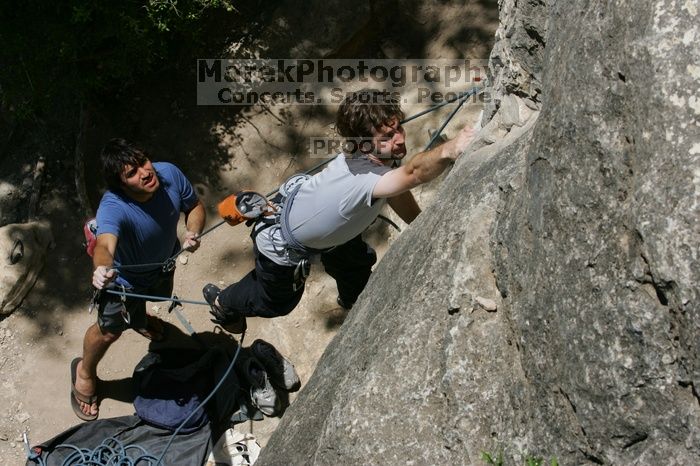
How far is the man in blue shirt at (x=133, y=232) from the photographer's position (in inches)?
152

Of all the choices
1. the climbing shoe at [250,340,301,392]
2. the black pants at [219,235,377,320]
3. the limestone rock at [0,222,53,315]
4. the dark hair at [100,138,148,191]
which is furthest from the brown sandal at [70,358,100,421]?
the dark hair at [100,138,148,191]

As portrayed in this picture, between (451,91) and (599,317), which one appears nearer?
(599,317)

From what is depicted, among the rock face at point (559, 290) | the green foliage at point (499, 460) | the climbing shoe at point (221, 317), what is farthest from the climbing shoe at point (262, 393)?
the green foliage at point (499, 460)

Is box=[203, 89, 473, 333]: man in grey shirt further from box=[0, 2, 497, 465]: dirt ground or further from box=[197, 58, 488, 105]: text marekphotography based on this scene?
box=[197, 58, 488, 105]: text marekphotography

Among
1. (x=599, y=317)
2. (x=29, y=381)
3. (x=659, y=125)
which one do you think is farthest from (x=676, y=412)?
(x=29, y=381)

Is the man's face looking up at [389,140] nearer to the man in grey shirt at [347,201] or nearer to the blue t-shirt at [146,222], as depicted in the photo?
the man in grey shirt at [347,201]

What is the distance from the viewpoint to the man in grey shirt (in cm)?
308

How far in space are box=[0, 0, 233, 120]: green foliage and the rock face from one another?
3302 millimetres

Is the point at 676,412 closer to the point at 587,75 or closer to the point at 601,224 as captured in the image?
the point at 601,224

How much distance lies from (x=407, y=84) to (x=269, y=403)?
270 cm

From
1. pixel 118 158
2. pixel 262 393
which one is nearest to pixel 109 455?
pixel 262 393

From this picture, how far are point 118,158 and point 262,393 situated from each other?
1.91 metres

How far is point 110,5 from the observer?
5.33 m

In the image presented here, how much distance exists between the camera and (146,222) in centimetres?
410
